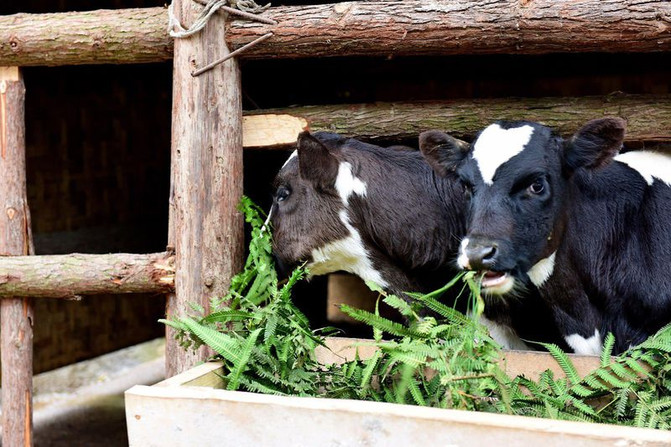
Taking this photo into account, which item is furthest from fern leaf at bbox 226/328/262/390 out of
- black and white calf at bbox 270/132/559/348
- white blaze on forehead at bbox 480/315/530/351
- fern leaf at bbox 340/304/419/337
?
white blaze on forehead at bbox 480/315/530/351

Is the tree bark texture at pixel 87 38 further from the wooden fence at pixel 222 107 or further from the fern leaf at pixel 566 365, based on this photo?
the fern leaf at pixel 566 365

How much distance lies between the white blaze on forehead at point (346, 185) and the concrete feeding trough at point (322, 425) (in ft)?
3.69

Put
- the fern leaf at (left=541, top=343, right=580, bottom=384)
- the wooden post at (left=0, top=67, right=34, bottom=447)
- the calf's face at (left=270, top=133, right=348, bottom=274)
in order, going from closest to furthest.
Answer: the fern leaf at (left=541, top=343, right=580, bottom=384)
the calf's face at (left=270, top=133, right=348, bottom=274)
the wooden post at (left=0, top=67, right=34, bottom=447)

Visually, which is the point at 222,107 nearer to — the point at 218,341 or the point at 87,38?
the point at 87,38

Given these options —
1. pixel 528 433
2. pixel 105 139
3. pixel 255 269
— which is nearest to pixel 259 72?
pixel 105 139

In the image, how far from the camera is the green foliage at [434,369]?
273 centimetres

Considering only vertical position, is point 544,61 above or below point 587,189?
above

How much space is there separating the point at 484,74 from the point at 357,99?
3.05 feet

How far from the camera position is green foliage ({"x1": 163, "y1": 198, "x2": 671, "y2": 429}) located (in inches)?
108

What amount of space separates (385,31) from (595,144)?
93 centimetres

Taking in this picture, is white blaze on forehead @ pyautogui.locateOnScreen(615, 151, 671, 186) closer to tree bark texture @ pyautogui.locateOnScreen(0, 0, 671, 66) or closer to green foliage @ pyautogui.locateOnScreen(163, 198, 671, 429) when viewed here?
tree bark texture @ pyautogui.locateOnScreen(0, 0, 671, 66)

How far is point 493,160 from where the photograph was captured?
3.25 meters

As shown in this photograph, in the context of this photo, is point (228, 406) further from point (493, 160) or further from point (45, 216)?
point (45, 216)

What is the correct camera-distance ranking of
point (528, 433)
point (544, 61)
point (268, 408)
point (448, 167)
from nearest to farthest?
point (528, 433)
point (268, 408)
point (448, 167)
point (544, 61)
